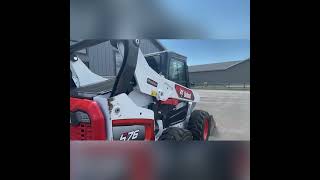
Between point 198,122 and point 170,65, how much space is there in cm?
46

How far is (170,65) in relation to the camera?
1.71 metres

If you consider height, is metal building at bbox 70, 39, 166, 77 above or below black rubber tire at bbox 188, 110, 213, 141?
above

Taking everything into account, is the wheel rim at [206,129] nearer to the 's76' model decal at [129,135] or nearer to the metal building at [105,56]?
the 's76' model decal at [129,135]

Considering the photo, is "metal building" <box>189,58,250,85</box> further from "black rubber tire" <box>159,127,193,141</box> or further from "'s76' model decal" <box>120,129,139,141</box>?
"'s76' model decal" <box>120,129,139,141</box>

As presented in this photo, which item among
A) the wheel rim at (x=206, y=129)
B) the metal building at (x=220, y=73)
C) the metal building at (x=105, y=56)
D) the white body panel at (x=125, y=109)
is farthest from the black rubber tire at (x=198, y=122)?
the metal building at (x=105, y=56)

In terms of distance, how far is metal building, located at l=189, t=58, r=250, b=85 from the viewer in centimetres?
164

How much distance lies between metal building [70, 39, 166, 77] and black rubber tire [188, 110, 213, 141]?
56 cm

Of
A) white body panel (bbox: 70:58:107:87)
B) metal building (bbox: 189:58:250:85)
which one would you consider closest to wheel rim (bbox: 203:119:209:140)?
metal building (bbox: 189:58:250:85)

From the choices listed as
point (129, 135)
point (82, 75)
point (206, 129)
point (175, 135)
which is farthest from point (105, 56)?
point (206, 129)

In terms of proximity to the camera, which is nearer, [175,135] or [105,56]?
[105,56]

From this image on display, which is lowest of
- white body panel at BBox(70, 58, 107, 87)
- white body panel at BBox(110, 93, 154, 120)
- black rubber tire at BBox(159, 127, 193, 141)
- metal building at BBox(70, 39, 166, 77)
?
black rubber tire at BBox(159, 127, 193, 141)

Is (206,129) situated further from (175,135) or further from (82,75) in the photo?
(82,75)

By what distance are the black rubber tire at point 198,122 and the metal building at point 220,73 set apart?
0.78 ft

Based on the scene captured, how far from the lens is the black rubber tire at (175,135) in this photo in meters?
1.73
